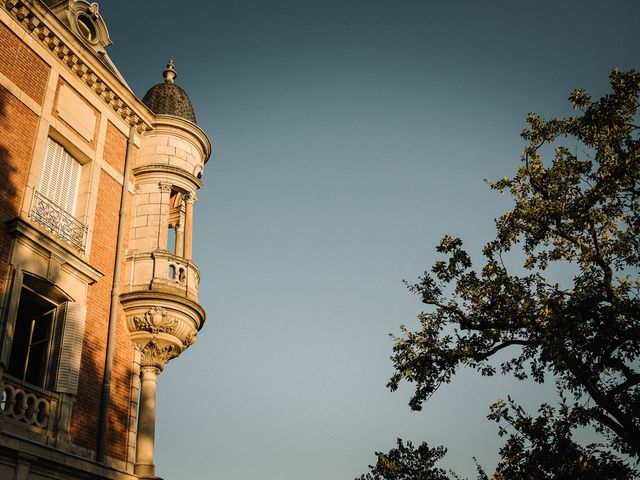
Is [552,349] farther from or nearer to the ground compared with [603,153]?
nearer to the ground

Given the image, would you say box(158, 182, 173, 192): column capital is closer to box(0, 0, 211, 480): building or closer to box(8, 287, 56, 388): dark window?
box(0, 0, 211, 480): building

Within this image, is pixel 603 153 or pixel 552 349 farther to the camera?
pixel 603 153

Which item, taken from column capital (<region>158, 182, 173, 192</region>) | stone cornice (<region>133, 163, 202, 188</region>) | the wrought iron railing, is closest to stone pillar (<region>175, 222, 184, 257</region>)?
column capital (<region>158, 182, 173, 192</region>)

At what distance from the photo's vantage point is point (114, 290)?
1574 centimetres

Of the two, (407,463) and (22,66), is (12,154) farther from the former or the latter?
(407,463)

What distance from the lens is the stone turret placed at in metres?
15.8

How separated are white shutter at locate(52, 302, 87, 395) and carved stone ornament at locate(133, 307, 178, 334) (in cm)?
153

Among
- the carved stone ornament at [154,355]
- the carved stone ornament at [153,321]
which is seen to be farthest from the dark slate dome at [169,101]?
the carved stone ornament at [154,355]

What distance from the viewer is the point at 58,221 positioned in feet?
48.9

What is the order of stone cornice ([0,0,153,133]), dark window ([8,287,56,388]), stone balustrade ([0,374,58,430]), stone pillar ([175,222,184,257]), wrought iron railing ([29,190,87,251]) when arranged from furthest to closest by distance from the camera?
stone pillar ([175,222,184,257]) → stone cornice ([0,0,153,133]) → wrought iron railing ([29,190,87,251]) → dark window ([8,287,56,388]) → stone balustrade ([0,374,58,430])

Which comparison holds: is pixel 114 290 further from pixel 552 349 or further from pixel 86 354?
pixel 552 349

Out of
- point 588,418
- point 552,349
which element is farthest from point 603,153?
point 588,418

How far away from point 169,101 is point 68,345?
29.2ft

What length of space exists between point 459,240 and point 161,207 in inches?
326
